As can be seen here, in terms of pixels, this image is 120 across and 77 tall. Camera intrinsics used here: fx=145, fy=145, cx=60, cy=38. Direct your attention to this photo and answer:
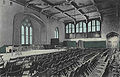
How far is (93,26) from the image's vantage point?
31.0m

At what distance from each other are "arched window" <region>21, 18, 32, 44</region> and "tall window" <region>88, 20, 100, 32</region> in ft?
43.8

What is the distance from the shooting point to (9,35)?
Answer: 1891 cm

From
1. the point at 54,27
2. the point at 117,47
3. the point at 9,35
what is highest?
the point at 54,27

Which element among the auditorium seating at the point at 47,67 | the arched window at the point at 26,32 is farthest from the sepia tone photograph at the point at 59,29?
the auditorium seating at the point at 47,67

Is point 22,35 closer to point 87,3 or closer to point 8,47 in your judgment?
point 8,47

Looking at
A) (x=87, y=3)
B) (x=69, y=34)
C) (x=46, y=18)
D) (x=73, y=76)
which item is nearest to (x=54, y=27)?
(x=46, y=18)

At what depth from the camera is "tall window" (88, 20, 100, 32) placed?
30641mm

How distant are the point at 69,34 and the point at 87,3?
43.4ft

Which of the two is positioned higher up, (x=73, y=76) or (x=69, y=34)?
(x=69, y=34)

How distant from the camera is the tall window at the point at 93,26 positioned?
101 ft

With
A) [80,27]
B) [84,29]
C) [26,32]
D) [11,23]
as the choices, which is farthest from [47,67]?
[80,27]

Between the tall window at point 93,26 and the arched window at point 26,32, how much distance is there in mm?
13338

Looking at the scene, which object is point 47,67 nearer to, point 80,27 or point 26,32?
point 26,32

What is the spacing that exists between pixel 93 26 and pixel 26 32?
579 inches
